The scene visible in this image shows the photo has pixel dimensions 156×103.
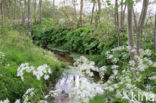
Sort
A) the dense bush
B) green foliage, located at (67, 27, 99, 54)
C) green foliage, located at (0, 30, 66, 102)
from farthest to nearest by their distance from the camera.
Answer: green foliage, located at (67, 27, 99, 54), the dense bush, green foliage, located at (0, 30, 66, 102)

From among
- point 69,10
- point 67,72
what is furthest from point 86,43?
point 69,10

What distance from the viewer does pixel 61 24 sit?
20.3 meters

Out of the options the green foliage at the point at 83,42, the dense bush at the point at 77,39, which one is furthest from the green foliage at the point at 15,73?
the green foliage at the point at 83,42

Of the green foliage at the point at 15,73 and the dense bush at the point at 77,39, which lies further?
the dense bush at the point at 77,39

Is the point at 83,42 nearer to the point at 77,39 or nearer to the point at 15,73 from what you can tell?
the point at 77,39

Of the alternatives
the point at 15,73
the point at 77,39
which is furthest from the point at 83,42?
the point at 15,73

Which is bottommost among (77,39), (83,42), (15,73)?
(15,73)

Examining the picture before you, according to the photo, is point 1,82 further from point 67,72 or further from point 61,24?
point 61,24

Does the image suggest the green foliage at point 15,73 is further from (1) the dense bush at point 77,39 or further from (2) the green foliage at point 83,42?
(2) the green foliage at point 83,42

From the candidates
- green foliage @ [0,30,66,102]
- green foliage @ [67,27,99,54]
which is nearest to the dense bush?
green foliage @ [67,27,99,54]

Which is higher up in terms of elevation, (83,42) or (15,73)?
(83,42)

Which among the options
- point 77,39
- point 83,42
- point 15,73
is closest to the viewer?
point 15,73

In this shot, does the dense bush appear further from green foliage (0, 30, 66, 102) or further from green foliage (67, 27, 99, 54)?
green foliage (0, 30, 66, 102)

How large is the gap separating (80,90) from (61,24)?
18.8 m
